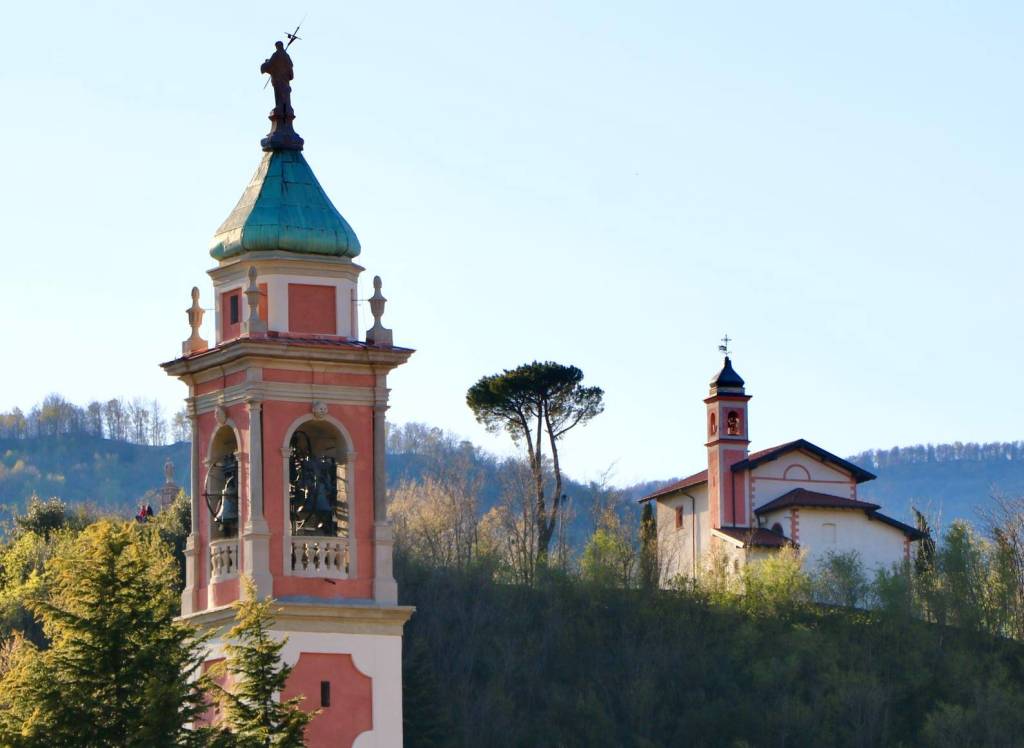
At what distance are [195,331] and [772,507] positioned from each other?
76.3 m

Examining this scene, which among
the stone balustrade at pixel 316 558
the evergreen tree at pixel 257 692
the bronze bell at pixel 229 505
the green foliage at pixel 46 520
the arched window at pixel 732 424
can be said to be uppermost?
the arched window at pixel 732 424

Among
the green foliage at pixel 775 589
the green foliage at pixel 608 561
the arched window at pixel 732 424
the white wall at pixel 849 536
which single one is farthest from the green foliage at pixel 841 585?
the green foliage at pixel 608 561

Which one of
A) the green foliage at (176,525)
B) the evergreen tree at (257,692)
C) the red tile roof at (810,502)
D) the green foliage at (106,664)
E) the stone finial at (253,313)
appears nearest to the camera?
the green foliage at (106,664)

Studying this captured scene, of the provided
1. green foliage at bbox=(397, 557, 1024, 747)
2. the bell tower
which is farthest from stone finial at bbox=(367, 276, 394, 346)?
green foliage at bbox=(397, 557, 1024, 747)

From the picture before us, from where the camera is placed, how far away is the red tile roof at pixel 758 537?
11300 centimetres

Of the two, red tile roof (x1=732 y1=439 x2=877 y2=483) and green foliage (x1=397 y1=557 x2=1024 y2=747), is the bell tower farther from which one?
red tile roof (x1=732 y1=439 x2=877 y2=483)

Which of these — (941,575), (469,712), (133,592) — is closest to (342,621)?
(133,592)

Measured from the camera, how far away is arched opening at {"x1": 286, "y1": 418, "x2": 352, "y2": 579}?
39250 millimetres

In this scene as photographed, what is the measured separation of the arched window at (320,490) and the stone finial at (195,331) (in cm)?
187

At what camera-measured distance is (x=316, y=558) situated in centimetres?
3878

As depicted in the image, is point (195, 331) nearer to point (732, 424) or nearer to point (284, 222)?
point (284, 222)

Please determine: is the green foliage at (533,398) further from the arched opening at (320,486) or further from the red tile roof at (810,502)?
the arched opening at (320,486)

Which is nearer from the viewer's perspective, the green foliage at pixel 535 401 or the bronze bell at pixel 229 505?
the bronze bell at pixel 229 505

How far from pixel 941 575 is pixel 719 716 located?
15.4 m
